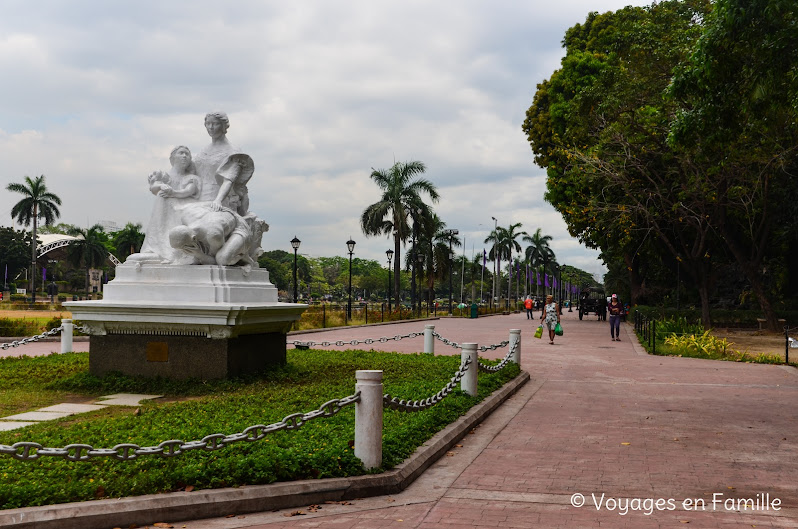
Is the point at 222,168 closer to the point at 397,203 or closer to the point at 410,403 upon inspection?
the point at 410,403

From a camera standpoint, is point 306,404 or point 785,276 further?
point 785,276

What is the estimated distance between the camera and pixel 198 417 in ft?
24.4

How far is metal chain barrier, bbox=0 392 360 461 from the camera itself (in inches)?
174

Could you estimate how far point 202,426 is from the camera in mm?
6906

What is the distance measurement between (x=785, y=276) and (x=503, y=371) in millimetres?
31666

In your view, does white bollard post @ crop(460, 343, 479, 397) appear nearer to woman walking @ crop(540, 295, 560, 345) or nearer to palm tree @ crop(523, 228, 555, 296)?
woman walking @ crop(540, 295, 560, 345)

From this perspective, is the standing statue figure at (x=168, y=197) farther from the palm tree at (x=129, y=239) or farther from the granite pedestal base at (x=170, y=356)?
the palm tree at (x=129, y=239)

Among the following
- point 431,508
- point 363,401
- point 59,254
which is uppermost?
point 59,254

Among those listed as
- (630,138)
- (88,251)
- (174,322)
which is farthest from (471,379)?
(88,251)

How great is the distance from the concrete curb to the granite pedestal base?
4.37 m

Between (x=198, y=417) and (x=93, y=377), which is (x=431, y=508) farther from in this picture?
(x=93, y=377)

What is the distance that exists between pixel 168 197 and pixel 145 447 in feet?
21.8

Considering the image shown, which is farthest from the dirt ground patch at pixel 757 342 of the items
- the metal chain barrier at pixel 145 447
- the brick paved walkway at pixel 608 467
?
the metal chain barrier at pixel 145 447

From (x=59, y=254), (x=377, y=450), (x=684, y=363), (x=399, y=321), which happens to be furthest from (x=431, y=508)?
(x=59, y=254)
